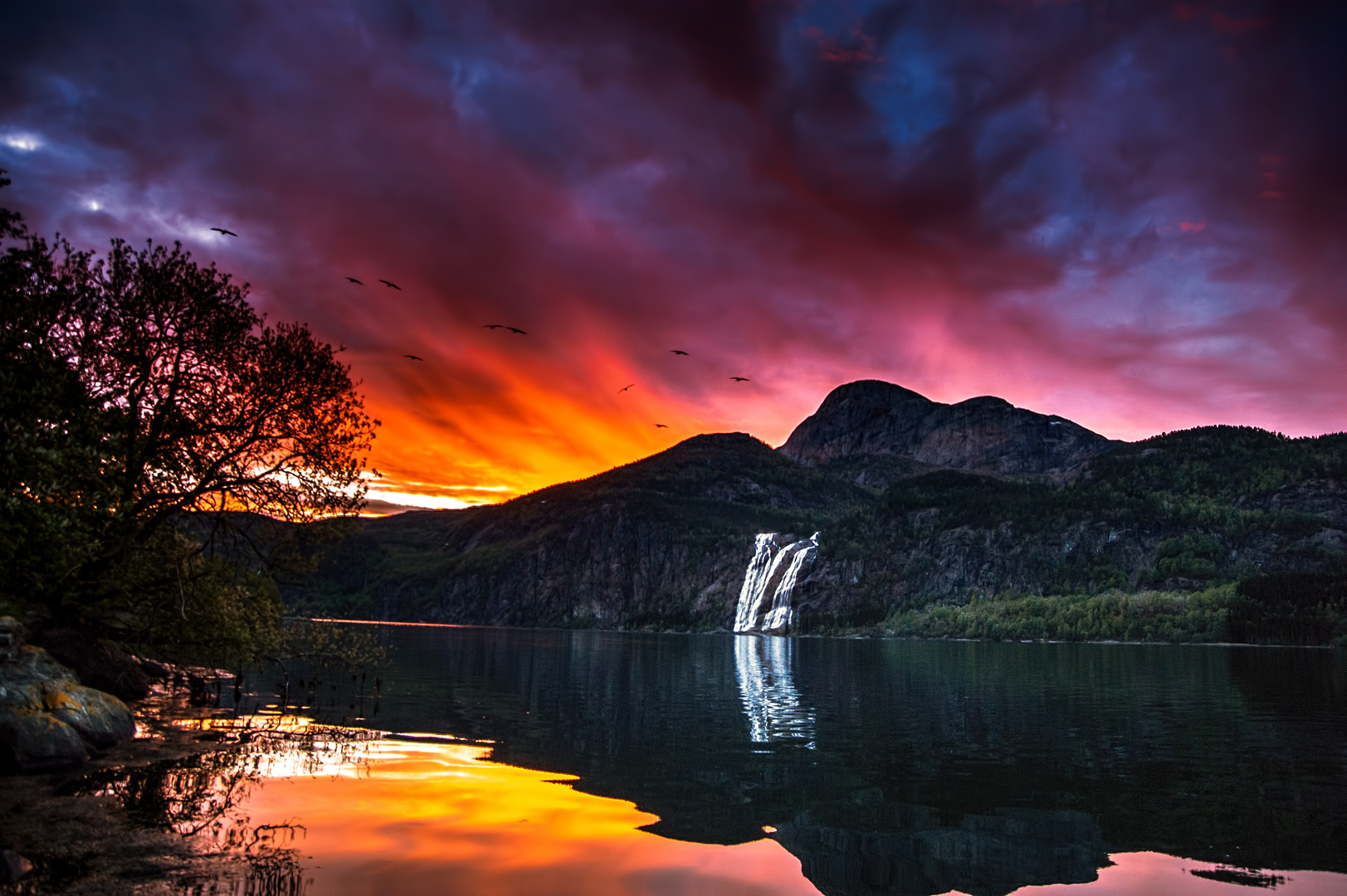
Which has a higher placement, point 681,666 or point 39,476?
point 39,476

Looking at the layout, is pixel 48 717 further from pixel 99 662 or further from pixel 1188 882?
pixel 1188 882

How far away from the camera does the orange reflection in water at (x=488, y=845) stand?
1580 cm

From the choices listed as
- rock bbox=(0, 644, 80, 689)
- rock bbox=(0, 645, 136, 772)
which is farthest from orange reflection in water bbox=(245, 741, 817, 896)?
rock bbox=(0, 644, 80, 689)

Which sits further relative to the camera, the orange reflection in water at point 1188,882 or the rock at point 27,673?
the rock at point 27,673

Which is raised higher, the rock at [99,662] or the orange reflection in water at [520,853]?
the rock at [99,662]

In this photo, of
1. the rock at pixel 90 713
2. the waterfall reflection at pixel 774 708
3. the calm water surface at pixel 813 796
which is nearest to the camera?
the calm water surface at pixel 813 796

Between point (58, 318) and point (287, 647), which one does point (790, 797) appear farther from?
point (58, 318)

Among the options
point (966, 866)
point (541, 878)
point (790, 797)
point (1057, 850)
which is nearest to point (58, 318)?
point (541, 878)

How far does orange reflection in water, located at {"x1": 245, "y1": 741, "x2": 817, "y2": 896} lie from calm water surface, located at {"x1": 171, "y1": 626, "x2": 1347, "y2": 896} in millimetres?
74

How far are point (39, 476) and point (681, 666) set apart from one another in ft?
261

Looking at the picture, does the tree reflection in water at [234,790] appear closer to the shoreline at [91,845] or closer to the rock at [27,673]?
the shoreline at [91,845]

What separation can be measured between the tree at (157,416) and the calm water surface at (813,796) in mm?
10762

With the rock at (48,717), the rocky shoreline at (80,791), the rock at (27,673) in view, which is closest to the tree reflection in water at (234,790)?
the rocky shoreline at (80,791)

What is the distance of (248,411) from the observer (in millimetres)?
34719
